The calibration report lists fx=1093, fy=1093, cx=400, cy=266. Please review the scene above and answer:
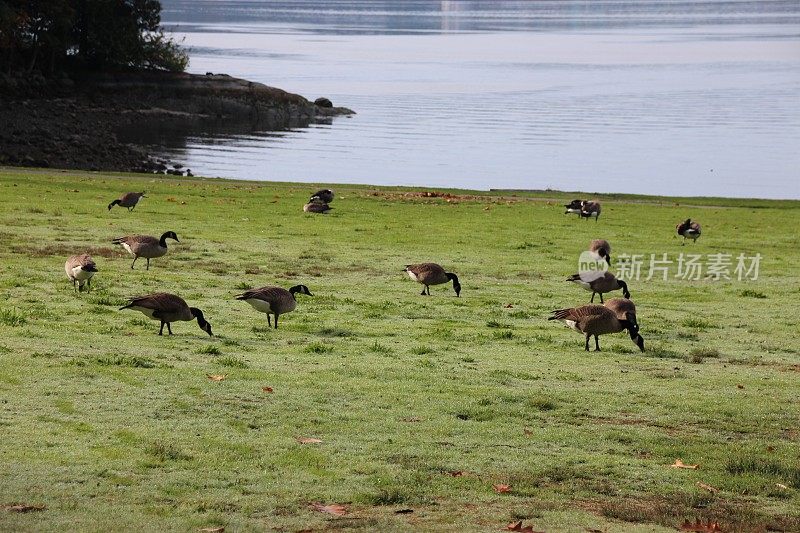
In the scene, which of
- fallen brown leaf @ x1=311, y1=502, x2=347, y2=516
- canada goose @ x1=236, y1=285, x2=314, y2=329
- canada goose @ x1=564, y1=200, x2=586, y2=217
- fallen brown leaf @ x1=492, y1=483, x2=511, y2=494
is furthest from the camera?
canada goose @ x1=564, y1=200, x2=586, y2=217

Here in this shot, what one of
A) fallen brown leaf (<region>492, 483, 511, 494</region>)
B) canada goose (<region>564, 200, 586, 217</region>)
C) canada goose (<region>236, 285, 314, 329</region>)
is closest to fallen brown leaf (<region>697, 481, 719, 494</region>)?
fallen brown leaf (<region>492, 483, 511, 494</region>)

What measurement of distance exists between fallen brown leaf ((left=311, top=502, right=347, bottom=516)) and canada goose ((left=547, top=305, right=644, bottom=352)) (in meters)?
9.23

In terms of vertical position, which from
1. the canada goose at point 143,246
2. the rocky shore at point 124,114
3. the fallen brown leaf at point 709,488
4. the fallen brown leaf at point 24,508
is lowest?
the fallen brown leaf at point 24,508

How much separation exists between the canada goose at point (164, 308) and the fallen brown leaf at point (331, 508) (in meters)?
8.35

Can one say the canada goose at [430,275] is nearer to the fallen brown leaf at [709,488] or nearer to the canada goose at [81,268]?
the canada goose at [81,268]

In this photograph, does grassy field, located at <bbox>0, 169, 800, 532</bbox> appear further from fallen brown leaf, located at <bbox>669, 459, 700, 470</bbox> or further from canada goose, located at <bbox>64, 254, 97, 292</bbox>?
canada goose, located at <bbox>64, 254, 97, 292</bbox>

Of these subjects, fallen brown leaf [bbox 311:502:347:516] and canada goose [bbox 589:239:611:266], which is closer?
fallen brown leaf [bbox 311:502:347:516]

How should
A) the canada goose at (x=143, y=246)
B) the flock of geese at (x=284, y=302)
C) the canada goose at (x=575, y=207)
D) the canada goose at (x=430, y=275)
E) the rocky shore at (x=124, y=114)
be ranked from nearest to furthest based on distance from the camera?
the flock of geese at (x=284, y=302), the canada goose at (x=430, y=275), the canada goose at (x=143, y=246), the canada goose at (x=575, y=207), the rocky shore at (x=124, y=114)

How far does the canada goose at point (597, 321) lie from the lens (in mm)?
19984

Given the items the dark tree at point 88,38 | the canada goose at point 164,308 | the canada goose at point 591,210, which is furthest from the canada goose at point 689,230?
the dark tree at point 88,38

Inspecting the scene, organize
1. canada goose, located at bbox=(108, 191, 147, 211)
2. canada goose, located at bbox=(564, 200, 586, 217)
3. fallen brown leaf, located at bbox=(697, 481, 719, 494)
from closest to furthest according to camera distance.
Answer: fallen brown leaf, located at bbox=(697, 481, 719, 494)
canada goose, located at bbox=(108, 191, 147, 211)
canada goose, located at bbox=(564, 200, 586, 217)

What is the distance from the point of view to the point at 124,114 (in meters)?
109

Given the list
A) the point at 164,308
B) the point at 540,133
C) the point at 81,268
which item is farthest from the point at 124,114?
the point at 164,308

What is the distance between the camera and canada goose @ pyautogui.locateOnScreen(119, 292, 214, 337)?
19.3 m
